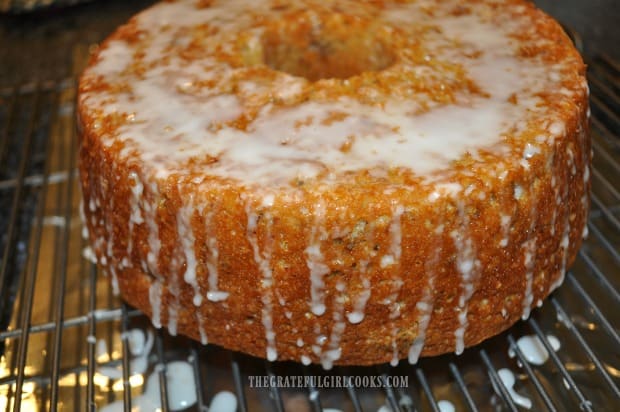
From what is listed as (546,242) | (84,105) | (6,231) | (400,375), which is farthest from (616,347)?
(6,231)

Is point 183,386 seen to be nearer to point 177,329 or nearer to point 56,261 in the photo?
point 177,329

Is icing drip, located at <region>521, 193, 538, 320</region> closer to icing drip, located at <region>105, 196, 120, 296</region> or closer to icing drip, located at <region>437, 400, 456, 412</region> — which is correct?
icing drip, located at <region>437, 400, 456, 412</region>

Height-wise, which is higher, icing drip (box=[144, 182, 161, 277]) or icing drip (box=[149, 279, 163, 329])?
icing drip (box=[144, 182, 161, 277])

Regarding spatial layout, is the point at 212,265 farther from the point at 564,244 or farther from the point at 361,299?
the point at 564,244

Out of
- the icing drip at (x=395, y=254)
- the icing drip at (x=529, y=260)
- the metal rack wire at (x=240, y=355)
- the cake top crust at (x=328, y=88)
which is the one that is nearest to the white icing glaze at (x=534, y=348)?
the metal rack wire at (x=240, y=355)

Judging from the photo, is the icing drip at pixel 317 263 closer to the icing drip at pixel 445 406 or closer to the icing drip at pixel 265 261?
the icing drip at pixel 265 261

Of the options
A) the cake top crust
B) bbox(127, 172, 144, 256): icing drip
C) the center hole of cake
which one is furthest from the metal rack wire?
the center hole of cake

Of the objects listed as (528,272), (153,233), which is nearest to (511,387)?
(528,272)
